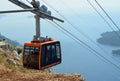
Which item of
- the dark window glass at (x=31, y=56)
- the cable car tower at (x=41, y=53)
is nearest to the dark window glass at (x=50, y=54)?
the cable car tower at (x=41, y=53)

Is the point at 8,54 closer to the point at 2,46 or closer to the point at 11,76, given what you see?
the point at 2,46

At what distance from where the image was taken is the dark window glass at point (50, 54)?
25.0 m

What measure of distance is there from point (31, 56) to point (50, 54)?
1.30m

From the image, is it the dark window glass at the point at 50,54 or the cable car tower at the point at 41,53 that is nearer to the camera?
the cable car tower at the point at 41,53

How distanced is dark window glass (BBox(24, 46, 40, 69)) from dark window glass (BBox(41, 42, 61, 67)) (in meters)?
0.45

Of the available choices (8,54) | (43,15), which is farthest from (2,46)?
(43,15)

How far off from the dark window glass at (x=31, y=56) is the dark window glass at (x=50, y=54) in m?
0.45

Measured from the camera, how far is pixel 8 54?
40844 mm

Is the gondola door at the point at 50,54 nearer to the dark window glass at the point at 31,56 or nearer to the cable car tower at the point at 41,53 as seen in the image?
the cable car tower at the point at 41,53

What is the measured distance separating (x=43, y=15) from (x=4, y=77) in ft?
21.9

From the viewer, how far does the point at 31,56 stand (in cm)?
2558

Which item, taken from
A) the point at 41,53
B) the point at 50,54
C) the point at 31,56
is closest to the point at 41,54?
the point at 41,53

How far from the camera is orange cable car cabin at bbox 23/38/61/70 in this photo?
24.7m

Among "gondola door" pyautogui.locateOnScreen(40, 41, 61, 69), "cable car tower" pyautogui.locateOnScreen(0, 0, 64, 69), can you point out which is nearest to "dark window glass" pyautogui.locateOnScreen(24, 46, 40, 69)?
"cable car tower" pyautogui.locateOnScreen(0, 0, 64, 69)
